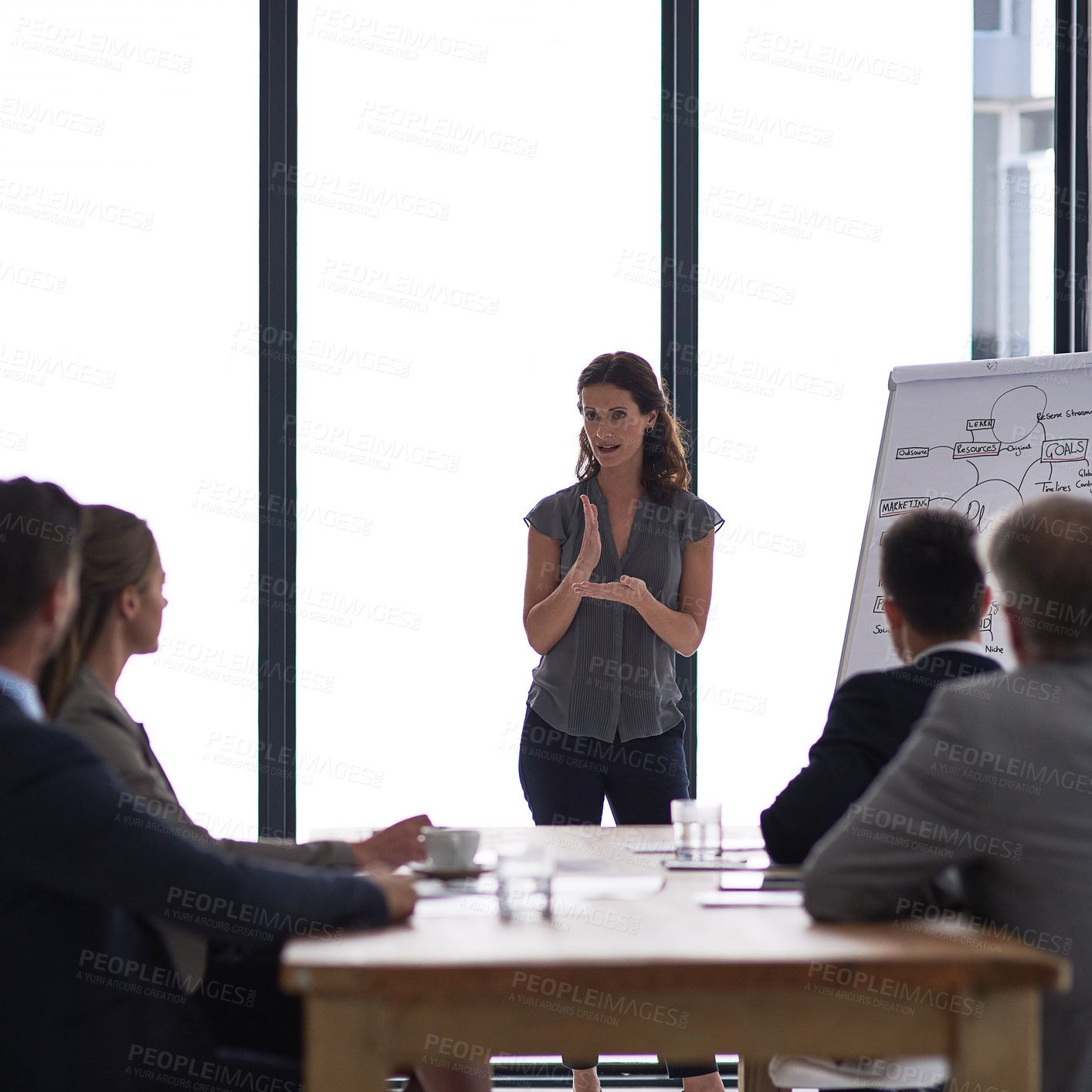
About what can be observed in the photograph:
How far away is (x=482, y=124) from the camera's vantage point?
3459mm

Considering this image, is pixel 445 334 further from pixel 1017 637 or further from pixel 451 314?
pixel 1017 637

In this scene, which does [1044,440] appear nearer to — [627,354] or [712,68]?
[627,354]

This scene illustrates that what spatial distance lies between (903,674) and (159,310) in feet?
8.54

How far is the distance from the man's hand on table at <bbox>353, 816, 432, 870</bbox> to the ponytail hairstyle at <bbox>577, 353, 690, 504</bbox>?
1382 millimetres

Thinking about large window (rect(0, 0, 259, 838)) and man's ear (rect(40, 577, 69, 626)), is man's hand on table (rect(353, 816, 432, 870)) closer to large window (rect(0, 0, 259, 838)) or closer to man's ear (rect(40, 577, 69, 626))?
man's ear (rect(40, 577, 69, 626))

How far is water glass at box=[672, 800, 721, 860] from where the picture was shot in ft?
5.94

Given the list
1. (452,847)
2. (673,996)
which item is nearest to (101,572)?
(452,847)

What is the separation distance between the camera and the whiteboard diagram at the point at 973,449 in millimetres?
2977

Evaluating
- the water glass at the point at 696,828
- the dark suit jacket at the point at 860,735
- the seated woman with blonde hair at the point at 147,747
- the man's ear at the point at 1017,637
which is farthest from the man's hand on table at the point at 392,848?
the man's ear at the point at 1017,637

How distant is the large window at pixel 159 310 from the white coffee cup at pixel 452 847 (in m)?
→ 1.95

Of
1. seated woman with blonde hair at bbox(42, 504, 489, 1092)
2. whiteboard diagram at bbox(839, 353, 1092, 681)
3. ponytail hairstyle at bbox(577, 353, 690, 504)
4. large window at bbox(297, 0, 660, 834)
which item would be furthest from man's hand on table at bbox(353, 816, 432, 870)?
large window at bbox(297, 0, 660, 834)

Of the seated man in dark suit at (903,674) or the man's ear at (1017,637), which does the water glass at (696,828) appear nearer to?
the seated man in dark suit at (903,674)

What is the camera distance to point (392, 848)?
5.34 feet

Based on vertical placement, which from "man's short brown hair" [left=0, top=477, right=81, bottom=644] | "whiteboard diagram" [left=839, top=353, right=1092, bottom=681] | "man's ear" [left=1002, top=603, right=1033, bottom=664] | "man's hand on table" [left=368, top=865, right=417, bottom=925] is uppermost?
"whiteboard diagram" [left=839, top=353, right=1092, bottom=681]
